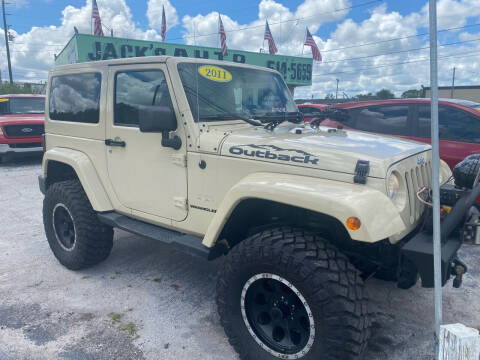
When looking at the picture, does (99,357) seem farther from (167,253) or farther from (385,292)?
(385,292)

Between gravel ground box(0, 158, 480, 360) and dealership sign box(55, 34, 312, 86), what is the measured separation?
13.2 metres

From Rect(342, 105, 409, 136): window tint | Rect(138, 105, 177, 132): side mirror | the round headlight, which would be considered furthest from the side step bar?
Rect(342, 105, 409, 136): window tint

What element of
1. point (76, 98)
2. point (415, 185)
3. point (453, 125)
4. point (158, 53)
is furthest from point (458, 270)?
point (158, 53)

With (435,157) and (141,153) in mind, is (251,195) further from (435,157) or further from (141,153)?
(141,153)

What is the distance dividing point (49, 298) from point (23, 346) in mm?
715

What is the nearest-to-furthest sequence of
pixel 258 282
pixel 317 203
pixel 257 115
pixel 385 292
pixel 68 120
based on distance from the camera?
pixel 317 203
pixel 258 282
pixel 257 115
pixel 385 292
pixel 68 120

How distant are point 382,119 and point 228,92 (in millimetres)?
3340

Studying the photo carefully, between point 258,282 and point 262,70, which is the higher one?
point 262,70

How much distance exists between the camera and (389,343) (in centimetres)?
286

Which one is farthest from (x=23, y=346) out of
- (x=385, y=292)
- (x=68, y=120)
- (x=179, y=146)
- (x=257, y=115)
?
(x=385, y=292)

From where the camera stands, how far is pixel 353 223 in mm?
2096

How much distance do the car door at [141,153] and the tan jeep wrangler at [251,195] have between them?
0.04ft

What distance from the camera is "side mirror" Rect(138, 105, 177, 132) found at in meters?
Answer: 2.73

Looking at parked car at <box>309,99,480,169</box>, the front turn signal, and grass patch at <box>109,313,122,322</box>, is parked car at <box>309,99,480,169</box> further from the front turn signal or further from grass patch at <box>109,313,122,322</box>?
grass patch at <box>109,313,122,322</box>
